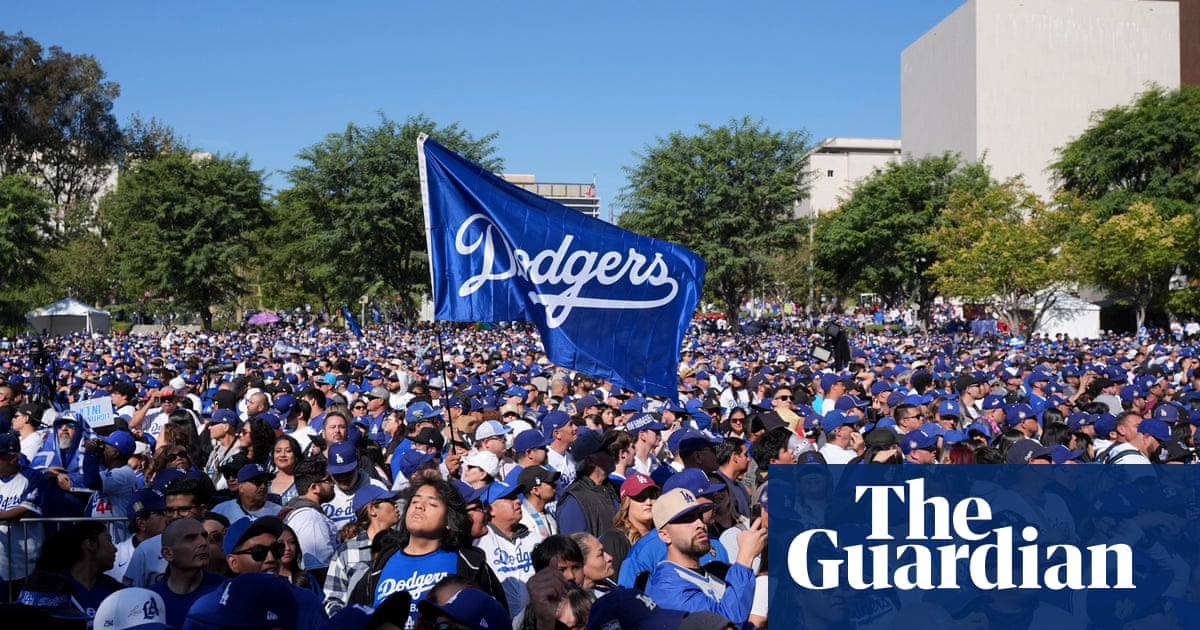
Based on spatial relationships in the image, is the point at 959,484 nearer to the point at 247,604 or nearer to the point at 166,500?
the point at 247,604

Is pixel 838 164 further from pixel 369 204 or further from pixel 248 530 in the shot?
pixel 248 530

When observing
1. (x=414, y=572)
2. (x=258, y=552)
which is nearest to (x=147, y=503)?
(x=258, y=552)

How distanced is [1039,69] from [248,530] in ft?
264

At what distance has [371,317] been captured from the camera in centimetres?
7400

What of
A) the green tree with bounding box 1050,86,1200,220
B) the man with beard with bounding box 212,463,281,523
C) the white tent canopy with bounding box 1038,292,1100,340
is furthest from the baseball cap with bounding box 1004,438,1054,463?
the green tree with bounding box 1050,86,1200,220

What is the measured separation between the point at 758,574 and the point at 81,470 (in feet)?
19.8

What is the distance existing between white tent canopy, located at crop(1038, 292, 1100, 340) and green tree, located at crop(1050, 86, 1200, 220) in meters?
4.89

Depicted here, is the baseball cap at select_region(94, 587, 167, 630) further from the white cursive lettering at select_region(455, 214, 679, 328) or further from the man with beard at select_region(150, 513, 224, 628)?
the white cursive lettering at select_region(455, 214, 679, 328)

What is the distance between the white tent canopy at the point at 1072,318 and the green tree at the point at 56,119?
5826cm

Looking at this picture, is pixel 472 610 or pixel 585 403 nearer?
pixel 472 610

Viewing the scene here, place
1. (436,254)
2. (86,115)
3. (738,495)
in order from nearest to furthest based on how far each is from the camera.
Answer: (738,495)
(436,254)
(86,115)

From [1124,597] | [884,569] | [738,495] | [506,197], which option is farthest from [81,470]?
[1124,597]

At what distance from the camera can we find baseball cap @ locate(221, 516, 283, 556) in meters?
4.75

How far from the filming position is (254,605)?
3273 mm
